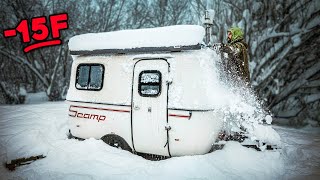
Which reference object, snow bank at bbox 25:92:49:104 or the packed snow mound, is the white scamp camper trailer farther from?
snow bank at bbox 25:92:49:104

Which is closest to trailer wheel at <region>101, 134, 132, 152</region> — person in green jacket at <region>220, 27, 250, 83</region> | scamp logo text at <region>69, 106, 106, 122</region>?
scamp logo text at <region>69, 106, 106, 122</region>

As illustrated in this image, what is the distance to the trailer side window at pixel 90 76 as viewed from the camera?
6465 mm

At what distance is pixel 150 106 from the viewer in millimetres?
5742

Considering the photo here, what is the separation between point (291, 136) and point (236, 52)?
422cm

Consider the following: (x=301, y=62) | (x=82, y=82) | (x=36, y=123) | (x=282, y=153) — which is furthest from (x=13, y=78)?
(x=282, y=153)

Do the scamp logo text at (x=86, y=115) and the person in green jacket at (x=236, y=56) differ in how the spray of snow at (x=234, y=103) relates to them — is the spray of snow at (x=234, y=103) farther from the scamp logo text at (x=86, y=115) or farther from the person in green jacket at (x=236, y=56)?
the scamp logo text at (x=86, y=115)

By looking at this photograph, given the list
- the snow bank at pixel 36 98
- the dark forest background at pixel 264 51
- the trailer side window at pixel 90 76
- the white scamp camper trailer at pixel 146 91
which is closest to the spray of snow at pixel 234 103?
the white scamp camper trailer at pixel 146 91

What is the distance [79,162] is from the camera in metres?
5.73

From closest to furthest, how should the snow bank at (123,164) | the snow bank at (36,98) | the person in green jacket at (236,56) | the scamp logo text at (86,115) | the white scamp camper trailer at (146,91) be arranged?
1. the snow bank at (123,164)
2. the white scamp camper trailer at (146,91)
3. the person in green jacket at (236,56)
4. the scamp logo text at (86,115)
5. the snow bank at (36,98)

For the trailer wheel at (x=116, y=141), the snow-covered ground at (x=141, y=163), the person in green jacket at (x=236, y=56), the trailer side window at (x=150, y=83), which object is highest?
the person in green jacket at (x=236, y=56)

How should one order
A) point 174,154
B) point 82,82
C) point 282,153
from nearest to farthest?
point 174,154 < point 282,153 < point 82,82

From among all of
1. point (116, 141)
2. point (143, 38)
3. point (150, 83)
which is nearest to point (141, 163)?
point (116, 141)

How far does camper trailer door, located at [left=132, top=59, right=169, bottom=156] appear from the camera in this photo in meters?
5.62

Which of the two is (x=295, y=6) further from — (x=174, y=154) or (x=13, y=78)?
(x=13, y=78)
